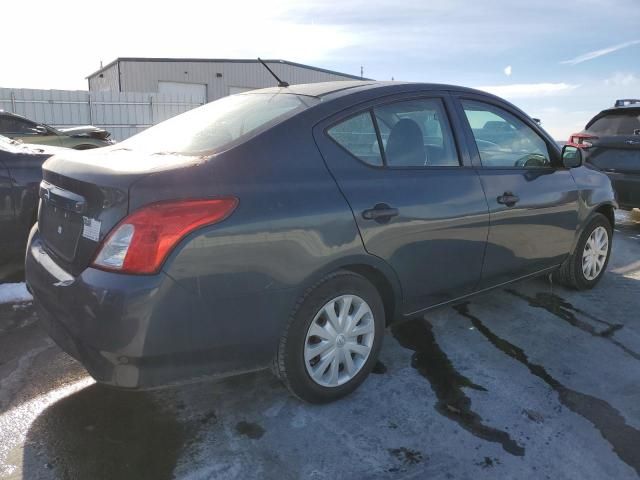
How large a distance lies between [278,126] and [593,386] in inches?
90.3

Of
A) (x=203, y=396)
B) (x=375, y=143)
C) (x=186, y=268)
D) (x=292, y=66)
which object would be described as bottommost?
(x=203, y=396)

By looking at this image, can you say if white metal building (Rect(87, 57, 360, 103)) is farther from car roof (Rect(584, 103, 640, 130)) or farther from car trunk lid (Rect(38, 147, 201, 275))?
car trunk lid (Rect(38, 147, 201, 275))

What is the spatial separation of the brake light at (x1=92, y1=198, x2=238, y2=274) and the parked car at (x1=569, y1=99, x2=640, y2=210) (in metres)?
5.66

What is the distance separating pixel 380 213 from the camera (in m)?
2.72

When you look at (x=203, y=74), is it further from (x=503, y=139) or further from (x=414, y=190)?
(x=414, y=190)

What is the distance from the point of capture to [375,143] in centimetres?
286

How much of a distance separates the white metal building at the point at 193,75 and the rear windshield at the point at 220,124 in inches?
1024

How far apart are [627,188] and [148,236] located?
644cm

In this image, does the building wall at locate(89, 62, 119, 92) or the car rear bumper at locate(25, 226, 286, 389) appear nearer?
the car rear bumper at locate(25, 226, 286, 389)

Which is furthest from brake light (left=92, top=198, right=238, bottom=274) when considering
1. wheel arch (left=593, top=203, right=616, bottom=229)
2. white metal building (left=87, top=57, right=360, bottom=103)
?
white metal building (left=87, top=57, right=360, bottom=103)

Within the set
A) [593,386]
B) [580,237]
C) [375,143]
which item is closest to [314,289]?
[375,143]

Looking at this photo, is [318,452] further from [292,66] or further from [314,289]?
[292,66]

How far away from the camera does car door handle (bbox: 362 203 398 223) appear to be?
268cm

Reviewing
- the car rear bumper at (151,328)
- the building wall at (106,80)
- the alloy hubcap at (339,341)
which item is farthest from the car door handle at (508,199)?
the building wall at (106,80)
